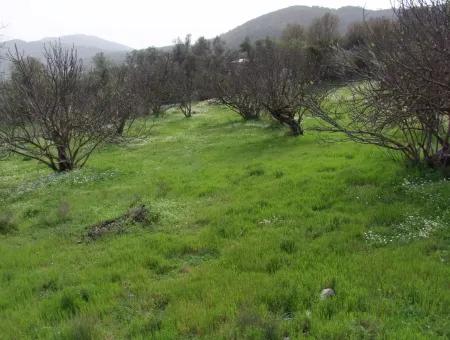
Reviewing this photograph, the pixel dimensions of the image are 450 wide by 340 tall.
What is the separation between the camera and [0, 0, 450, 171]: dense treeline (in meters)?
8.64

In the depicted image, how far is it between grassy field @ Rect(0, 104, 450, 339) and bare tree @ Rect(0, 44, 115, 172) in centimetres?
424

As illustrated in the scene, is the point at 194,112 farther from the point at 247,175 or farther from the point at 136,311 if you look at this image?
the point at 136,311

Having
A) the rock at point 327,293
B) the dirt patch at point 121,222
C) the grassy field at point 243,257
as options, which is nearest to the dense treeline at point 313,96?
the grassy field at point 243,257

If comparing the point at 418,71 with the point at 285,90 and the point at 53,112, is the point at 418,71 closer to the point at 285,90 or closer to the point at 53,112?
the point at 285,90

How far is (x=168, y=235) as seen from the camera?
905cm

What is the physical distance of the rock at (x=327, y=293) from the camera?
563 cm

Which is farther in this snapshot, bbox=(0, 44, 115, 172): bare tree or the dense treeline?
bbox=(0, 44, 115, 172): bare tree

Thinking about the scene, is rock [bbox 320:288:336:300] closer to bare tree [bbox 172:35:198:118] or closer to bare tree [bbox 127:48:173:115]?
bare tree [bbox 127:48:173:115]

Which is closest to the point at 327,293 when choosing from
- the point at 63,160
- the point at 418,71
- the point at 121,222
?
the point at 418,71

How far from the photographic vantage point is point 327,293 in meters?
5.72

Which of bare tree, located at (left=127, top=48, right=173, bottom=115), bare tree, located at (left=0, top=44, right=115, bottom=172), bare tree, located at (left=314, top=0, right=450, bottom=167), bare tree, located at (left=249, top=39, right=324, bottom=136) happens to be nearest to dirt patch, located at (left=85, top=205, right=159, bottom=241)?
bare tree, located at (left=314, top=0, right=450, bottom=167)

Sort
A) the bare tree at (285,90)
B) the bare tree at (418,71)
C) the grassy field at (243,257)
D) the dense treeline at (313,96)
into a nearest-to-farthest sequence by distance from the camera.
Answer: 1. the grassy field at (243,257)
2. the bare tree at (418,71)
3. the dense treeline at (313,96)
4. the bare tree at (285,90)

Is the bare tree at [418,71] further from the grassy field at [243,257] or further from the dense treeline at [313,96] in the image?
the grassy field at [243,257]

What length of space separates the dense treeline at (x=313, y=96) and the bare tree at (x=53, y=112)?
46 mm
